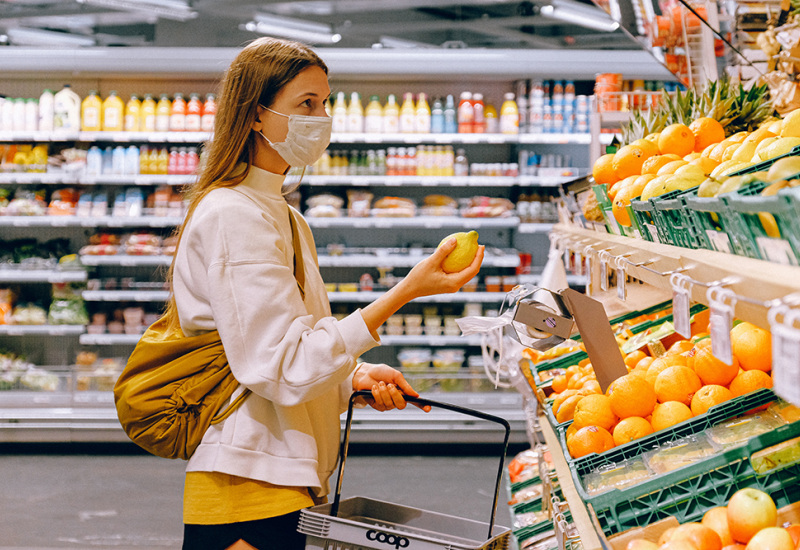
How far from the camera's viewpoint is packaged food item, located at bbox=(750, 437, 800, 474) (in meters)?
1.06

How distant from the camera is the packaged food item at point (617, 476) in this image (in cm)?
118

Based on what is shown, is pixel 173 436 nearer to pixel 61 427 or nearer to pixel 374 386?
pixel 374 386

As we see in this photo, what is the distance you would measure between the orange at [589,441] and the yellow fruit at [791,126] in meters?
0.66

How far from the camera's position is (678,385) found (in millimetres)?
1448

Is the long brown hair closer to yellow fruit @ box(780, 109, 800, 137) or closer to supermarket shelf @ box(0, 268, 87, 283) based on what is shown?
yellow fruit @ box(780, 109, 800, 137)

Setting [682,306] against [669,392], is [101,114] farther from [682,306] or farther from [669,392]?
[682,306]

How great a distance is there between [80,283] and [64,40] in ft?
5.88

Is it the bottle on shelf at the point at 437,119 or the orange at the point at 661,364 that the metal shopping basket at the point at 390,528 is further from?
the bottle on shelf at the point at 437,119

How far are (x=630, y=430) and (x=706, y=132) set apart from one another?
865 mm

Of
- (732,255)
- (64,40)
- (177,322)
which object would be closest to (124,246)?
(64,40)

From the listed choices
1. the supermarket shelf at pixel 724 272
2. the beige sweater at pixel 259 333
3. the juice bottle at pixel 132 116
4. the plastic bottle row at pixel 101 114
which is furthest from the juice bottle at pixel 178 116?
the supermarket shelf at pixel 724 272

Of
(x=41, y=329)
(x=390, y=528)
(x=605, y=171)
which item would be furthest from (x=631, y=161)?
(x=41, y=329)

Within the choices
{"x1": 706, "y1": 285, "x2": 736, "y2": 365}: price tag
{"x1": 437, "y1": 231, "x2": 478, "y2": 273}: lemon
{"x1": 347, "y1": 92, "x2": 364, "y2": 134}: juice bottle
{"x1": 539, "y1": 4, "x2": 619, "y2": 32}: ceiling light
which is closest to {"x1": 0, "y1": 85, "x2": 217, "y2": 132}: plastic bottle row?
{"x1": 347, "y1": 92, "x2": 364, "y2": 134}: juice bottle

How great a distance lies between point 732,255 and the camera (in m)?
0.95
